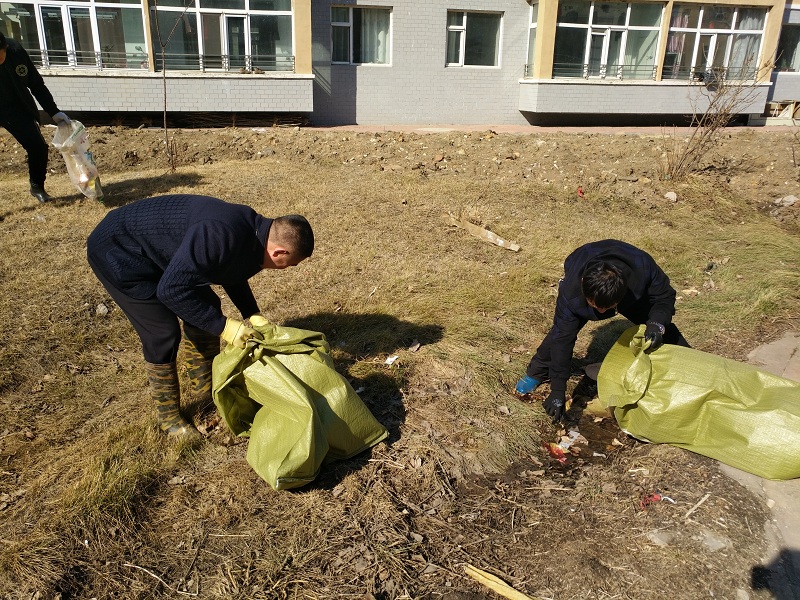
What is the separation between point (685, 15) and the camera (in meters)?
16.0

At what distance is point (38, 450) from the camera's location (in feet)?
10.3

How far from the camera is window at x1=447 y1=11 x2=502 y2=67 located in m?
15.2

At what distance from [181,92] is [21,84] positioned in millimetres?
6394

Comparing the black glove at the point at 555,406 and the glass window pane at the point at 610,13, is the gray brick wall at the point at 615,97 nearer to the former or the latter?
the glass window pane at the point at 610,13

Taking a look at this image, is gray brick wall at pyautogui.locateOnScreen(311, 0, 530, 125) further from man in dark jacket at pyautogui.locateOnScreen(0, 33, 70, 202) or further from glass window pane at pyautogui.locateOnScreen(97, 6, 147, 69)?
man in dark jacket at pyautogui.locateOnScreen(0, 33, 70, 202)

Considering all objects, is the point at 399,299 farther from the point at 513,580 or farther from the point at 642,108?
the point at 642,108

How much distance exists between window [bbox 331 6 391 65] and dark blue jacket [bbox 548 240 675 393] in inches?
509

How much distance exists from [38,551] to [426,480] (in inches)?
64.2

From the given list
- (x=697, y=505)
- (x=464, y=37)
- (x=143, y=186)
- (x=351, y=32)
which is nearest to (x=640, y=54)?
(x=464, y=37)

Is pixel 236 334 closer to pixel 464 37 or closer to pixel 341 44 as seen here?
pixel 341 44

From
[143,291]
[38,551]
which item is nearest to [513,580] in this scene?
[38,551]

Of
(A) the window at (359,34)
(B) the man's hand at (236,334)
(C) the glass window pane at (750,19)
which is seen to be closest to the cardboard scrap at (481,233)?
(B) the man's hand at (236,334)

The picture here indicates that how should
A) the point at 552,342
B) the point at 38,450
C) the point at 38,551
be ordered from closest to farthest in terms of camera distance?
the point at 38,551, the point at 38,450, the point at 552,342

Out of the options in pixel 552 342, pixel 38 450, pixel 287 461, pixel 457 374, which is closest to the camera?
pixel 287 461
